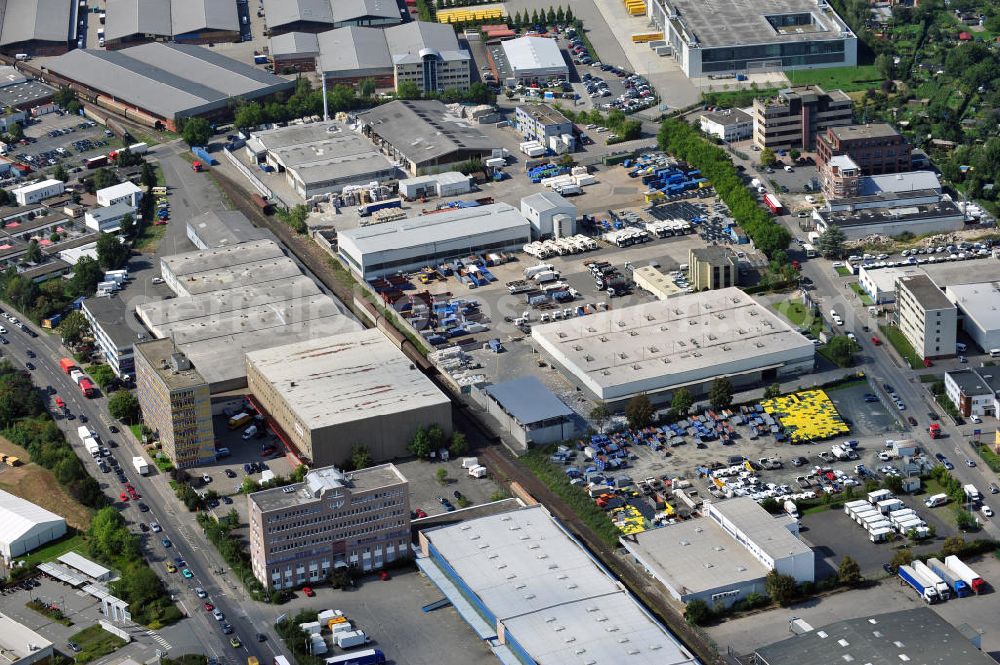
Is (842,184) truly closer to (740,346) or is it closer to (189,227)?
(740,346)

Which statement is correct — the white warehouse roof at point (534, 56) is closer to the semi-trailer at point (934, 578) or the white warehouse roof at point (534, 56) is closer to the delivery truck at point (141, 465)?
the delivery truck at point (141, 465)

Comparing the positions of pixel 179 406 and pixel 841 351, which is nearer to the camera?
pixel 179 406

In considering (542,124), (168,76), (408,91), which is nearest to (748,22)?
(542,124)

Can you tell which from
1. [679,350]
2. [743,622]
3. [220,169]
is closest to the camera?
[743,622]

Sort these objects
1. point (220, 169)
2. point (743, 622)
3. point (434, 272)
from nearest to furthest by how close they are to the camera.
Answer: point (743, 622), point (434, 272), point (220, 169)

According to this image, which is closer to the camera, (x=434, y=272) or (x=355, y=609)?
(x=355, y=609)

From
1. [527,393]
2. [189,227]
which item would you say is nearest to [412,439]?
[527,393]

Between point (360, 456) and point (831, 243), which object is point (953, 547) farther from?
point (831, 243)
